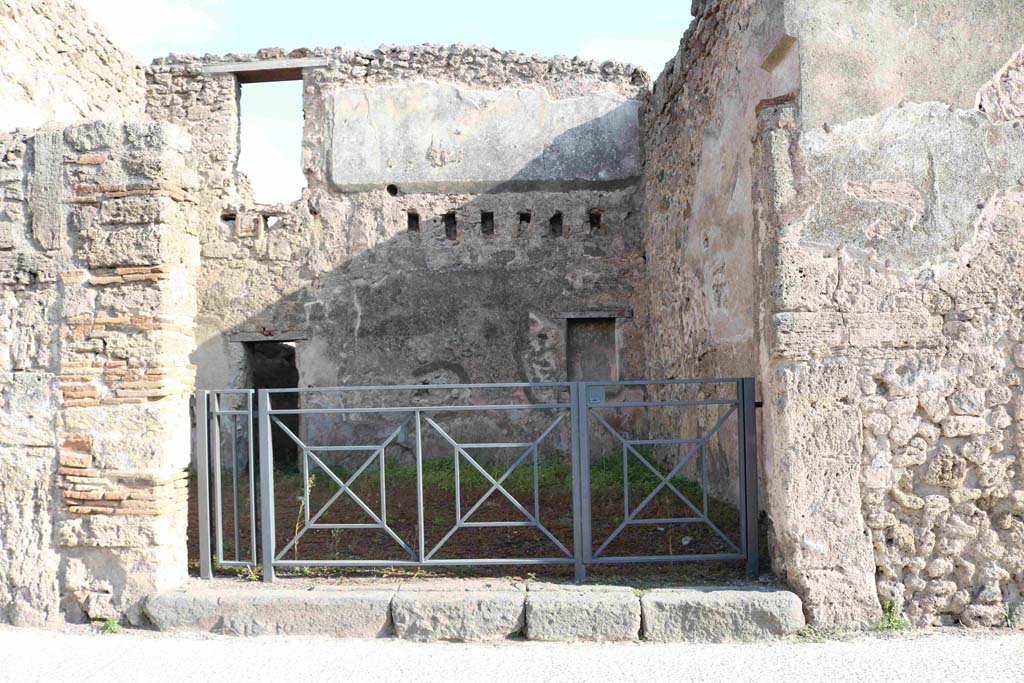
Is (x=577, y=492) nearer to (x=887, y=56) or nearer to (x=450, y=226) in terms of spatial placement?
(x=887, y=56)

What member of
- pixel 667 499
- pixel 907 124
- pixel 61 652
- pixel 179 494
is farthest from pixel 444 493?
pixel 907 124

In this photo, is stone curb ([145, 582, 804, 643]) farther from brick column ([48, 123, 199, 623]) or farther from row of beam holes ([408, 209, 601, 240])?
row of beam holes ([408, 209, 601, 240])

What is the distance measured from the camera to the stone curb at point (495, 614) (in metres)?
3.94

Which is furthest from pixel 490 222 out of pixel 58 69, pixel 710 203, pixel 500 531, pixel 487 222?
pixel 58 69

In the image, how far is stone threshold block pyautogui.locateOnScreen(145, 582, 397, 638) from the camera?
407cm

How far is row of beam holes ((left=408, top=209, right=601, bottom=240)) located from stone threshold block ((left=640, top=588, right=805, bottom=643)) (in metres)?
6.36

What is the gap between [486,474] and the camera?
4.48 m

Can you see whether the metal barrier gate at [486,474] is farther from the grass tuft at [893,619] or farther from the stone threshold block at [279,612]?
the grass tuft at [893,619]

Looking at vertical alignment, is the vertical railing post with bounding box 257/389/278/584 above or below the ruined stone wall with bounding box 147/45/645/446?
below

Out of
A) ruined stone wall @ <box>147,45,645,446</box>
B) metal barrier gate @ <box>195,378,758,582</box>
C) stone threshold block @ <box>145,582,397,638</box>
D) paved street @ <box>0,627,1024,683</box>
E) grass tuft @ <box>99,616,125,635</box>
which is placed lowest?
paved street @ <box>0,627,1024,683</box>

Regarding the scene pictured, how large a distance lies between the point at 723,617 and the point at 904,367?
1.61 m

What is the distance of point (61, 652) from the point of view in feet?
12.9

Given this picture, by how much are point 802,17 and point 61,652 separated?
200 inches

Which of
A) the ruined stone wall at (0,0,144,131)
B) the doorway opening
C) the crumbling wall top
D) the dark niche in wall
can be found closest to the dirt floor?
the dark niche in wall
